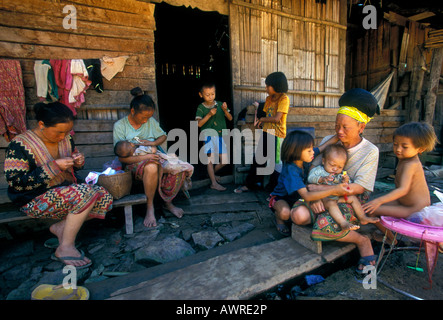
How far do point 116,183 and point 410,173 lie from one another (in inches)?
116

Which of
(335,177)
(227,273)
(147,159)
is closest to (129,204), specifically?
(147,159)

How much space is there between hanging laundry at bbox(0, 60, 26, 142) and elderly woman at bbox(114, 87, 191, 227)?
3.57 ft

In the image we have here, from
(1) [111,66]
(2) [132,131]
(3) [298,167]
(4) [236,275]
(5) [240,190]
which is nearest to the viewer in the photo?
(4) [236,275]

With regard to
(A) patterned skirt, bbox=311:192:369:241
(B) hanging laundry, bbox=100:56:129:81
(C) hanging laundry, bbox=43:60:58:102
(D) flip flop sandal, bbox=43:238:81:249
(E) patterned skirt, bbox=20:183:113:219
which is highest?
(B) hanging laundry, bbox=100:56:129:81

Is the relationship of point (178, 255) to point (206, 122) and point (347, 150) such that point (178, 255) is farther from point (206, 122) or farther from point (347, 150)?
point (206, 122)

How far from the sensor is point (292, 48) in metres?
5.05

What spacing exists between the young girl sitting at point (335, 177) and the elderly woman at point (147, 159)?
1.80 metres

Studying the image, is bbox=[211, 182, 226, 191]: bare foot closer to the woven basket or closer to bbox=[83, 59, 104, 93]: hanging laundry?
the woven basket

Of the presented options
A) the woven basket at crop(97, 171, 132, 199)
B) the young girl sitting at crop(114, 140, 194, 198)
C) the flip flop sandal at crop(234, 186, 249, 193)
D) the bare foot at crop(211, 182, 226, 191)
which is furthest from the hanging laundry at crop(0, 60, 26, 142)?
the flip flop sandal at crop(234, 186, 249, 193)

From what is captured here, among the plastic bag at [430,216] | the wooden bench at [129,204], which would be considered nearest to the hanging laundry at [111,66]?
the wooden bench at [129,204]

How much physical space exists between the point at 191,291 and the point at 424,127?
7.75 ft

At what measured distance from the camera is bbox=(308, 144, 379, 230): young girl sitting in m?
2.11

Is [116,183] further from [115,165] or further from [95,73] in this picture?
[95,73]

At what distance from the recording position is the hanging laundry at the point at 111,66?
3418mm
